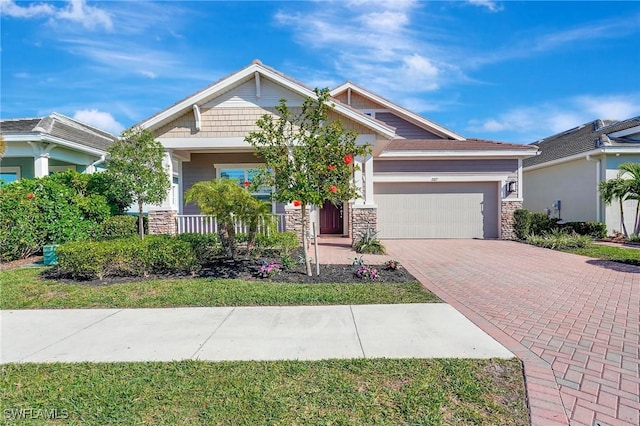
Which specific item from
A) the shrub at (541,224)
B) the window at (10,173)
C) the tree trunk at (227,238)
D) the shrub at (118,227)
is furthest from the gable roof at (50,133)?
the shrub at (541,224)

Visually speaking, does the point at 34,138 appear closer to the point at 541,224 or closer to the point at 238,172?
the point at 238,172

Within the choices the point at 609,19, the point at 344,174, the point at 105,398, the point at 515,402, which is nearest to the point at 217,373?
the point at 105,398

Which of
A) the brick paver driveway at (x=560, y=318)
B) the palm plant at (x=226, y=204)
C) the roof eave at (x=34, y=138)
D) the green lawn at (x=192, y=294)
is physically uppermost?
the roof eave at (x=34, y=138)

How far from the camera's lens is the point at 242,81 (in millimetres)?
11359

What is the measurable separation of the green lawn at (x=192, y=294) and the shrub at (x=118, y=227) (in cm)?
359

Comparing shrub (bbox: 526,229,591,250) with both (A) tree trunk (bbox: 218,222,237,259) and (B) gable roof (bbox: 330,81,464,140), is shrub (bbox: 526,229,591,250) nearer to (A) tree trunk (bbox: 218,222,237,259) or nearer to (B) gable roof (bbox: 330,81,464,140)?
(B) gable roof (bbox: 330,81,464,140)

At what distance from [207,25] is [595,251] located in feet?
45.7

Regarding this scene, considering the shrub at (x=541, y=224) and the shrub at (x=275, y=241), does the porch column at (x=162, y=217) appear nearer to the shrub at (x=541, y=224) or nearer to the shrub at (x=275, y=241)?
the shrub at (x=275, y=241)

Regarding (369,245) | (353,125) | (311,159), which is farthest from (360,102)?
(311,159)

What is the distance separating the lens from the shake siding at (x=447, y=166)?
14.3 metres

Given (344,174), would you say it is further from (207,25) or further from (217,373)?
(207,25)

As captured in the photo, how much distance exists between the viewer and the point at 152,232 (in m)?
11.7

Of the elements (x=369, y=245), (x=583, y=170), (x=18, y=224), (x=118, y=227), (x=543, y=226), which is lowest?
(x=369, y=245)

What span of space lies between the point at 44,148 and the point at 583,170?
22.6m
